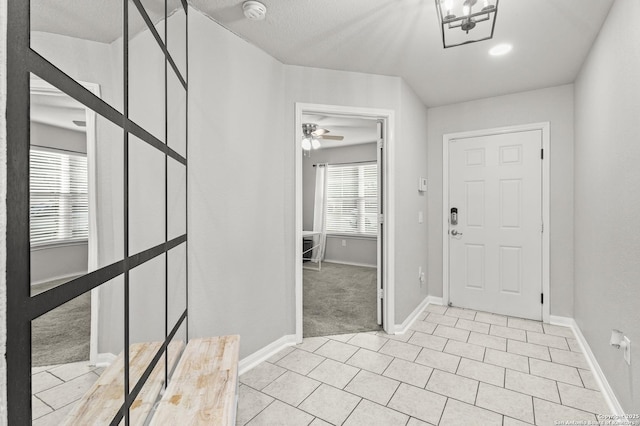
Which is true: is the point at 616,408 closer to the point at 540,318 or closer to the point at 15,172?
the point at 540,318

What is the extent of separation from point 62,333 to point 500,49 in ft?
10.4

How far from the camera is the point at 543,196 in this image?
3.30 metres

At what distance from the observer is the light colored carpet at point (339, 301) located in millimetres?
3195

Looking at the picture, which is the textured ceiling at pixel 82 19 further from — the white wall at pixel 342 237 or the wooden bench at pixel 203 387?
the white wall at pixel 342 237

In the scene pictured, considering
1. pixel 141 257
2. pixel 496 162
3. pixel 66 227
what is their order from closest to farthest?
pixel 66 227
pixel 141 257
pixel 496 162

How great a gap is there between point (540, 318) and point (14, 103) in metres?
4.25

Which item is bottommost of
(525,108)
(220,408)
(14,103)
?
(220,408)

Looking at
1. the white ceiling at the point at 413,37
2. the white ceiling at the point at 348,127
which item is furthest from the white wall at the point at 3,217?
the white ceiling at the point at 348,127

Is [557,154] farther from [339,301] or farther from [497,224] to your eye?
[339,301]

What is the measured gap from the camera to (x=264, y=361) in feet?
8.06

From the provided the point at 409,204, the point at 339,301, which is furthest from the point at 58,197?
the point at 339,301

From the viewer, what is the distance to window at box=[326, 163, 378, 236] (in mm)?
6465

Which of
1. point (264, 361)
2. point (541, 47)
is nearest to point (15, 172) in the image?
point (264, 361)

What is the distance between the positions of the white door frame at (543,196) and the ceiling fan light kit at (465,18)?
1450 mm
